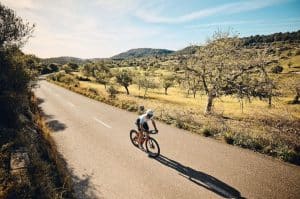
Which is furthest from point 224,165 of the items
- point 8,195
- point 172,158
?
point 8,195

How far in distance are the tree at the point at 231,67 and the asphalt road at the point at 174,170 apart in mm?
13105

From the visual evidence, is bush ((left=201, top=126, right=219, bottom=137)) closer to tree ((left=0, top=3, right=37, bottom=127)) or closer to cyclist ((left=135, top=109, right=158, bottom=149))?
cyclist ((left=135, top=109, right=158, bottom=149))

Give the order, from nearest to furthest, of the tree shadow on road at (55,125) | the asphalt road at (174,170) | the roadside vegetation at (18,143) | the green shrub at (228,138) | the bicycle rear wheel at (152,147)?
the roadside vegetation at (18,143) < the asphalt road at (174,170) < the bicycle rear wheel at (152,147) < the green shrub at (228,138) < the tree shadow on road at (55,125)

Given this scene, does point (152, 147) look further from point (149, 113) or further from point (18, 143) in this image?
point (18, 143)

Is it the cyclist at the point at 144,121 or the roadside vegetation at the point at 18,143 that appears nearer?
the roadside vegetation at the point at 18,143

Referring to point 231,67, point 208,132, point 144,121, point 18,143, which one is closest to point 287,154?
point 208,132

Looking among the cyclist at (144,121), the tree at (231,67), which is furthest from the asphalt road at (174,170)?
the tree at (231,67)

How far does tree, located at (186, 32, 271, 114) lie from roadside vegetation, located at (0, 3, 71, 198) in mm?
17400

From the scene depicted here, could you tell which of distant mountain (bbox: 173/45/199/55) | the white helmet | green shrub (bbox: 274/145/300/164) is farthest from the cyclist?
distant mountain (bbox: 173/45/199/55)

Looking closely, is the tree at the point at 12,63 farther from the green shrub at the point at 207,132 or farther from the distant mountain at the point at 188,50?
the distant mountain at the point at 188,50

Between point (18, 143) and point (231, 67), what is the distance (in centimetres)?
2127

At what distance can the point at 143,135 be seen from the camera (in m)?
11.0

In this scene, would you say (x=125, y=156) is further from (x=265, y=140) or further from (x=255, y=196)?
(x=265, y=140)

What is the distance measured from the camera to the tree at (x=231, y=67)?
2369 centimetres
